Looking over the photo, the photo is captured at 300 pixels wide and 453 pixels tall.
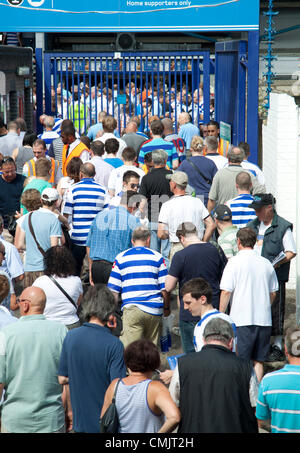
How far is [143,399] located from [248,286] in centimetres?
242

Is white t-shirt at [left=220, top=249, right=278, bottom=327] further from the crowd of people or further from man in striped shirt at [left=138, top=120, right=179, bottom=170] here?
man in striped shirt at [left=138, top=120, right=179, bottom=170]

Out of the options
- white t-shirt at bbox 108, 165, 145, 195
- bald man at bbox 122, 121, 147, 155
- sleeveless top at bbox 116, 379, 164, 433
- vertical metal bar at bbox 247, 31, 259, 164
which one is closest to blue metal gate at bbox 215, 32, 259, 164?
vertical metal bar at bbox 247, 31, 259, 164

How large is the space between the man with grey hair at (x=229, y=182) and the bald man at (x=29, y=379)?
4629 mm

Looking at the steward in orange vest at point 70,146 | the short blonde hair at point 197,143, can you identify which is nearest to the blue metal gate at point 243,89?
the short blonde hair at point 197,143

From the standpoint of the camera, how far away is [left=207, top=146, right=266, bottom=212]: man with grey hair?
9.54 meters

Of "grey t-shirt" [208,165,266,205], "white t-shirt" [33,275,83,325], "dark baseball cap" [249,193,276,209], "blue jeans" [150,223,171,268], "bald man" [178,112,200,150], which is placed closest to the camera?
"white t-shirt" [33,275,83,325]

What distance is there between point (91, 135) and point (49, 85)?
13.7 ft

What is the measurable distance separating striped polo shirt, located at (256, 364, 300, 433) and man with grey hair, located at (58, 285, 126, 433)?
1.00 m

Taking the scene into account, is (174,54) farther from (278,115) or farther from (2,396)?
(2,396)

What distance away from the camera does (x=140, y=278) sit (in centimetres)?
702

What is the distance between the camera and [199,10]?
608 inches

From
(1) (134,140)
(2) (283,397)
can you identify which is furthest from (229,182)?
(2) (283,397)

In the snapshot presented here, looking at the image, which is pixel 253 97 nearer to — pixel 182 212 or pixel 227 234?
pixel 182 212
